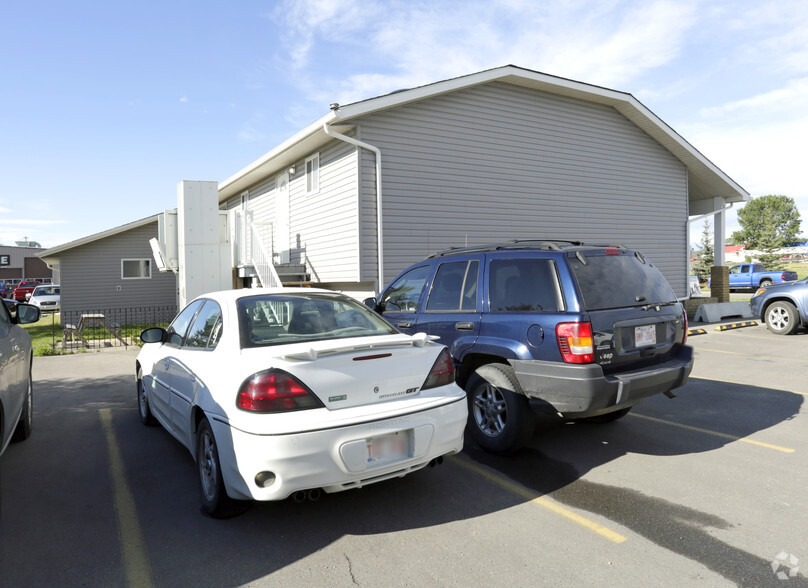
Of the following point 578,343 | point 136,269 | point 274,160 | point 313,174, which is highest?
point 274,160

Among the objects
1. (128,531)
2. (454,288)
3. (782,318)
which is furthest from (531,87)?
(128,531)

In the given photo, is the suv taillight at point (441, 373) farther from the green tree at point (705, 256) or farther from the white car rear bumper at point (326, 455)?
the green tree at point (705, 256)

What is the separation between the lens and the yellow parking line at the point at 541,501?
132 inches

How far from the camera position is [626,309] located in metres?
4.49

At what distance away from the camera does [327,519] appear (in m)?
3.61

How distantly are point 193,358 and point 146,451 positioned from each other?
160 centimetres

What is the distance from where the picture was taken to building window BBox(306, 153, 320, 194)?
1339cm

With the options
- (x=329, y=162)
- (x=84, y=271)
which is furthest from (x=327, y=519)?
(x=84, y=271)

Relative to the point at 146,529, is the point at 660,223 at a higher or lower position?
higher

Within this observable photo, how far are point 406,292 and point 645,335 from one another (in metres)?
2.61

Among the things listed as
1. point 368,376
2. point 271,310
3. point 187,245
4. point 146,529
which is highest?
point 187,245

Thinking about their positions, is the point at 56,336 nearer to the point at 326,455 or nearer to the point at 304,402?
the point at 304,402

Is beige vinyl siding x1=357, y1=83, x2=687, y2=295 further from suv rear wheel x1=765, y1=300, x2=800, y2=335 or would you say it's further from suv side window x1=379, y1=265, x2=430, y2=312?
suv side window x1=379, y1=265, x2=430, y2=312

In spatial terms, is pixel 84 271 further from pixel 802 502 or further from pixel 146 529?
pixel 802 502
